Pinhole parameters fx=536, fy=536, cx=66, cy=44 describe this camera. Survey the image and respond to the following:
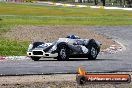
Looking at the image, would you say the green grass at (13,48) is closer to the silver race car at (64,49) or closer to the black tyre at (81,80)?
→ the silver race car at (64,49)

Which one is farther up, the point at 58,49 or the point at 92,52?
the point at 58,49

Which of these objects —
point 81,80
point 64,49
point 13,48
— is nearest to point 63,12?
point 13,48

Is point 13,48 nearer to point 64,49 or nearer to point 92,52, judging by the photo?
point 92,52

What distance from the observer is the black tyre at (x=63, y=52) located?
22781 millimetres

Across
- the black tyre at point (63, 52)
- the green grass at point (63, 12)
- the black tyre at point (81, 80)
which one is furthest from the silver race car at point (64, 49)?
the green grass at point (63, 12)

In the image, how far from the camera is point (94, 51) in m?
24.0

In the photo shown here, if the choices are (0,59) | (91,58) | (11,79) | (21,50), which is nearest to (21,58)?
(0,59)

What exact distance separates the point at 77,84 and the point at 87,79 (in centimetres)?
117

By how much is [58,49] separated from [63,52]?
0.26 meters

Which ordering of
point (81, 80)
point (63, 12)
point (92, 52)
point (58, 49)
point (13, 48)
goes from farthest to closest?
point (63, 12), point (13, 48), point (92, 52), point (58, 49), point (81, 80)

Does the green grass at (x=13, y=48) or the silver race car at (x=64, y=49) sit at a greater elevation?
the silver race car at (x=64, y=49)

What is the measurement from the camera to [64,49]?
75.4 feet

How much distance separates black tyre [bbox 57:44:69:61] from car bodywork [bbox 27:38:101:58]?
0.06m

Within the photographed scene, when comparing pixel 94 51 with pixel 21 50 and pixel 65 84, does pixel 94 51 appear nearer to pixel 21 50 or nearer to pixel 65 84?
pixel 21 50
